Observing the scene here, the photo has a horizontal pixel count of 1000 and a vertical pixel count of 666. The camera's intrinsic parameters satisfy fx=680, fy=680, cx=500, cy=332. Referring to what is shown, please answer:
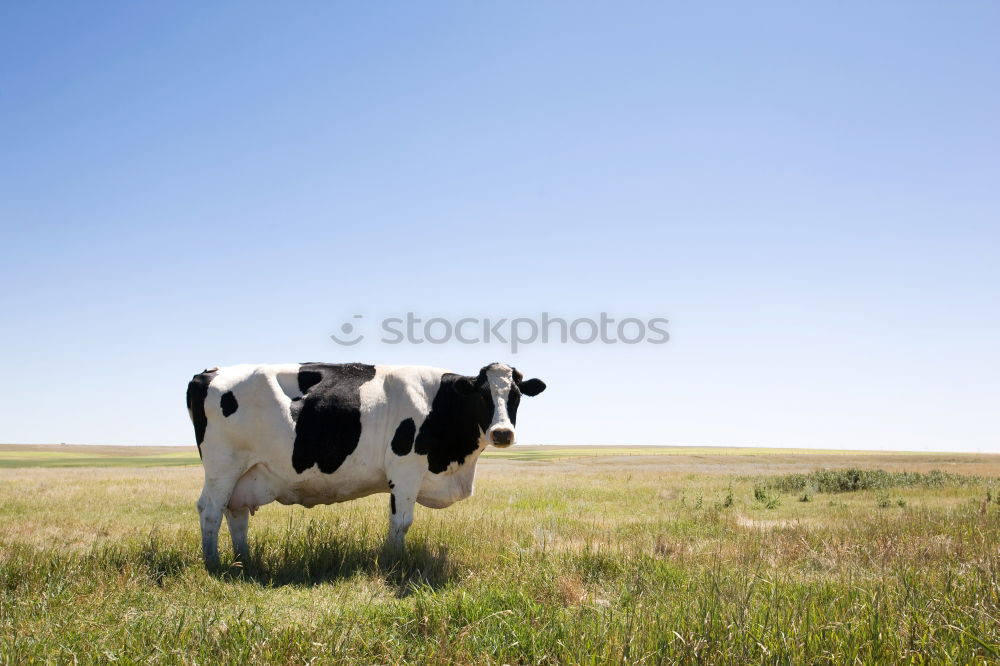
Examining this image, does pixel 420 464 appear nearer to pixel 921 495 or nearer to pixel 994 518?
pixel 994 518

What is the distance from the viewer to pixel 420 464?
31.2 ft

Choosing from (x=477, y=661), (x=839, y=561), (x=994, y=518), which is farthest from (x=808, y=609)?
(x=994, y=518)

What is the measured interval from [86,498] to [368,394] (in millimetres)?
13706

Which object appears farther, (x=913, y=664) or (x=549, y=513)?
(x=549, y=513)

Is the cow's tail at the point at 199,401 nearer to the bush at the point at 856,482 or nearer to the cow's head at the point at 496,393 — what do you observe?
the cow's head at the point at 496,393

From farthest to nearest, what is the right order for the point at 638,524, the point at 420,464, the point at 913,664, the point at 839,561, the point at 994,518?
the point at 638,524
the point at 994,518
the point at 420,464
the point at 839,561
the point at 913,664

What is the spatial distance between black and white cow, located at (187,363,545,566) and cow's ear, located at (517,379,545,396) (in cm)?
46

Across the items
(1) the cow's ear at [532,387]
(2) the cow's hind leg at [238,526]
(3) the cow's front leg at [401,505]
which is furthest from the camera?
(1) the cow's ear at [532,387]

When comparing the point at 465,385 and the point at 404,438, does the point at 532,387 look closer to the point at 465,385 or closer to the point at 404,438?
the point at 465,385

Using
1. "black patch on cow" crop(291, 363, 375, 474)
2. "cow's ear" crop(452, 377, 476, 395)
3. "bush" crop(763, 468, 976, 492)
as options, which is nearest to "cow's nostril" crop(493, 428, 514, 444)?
"cow's ear" crop(452, 377, 476, 395)

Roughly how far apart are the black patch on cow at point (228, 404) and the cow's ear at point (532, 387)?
13.2 ft

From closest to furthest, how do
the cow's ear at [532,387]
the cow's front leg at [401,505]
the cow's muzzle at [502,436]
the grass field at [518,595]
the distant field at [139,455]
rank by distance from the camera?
the grass field at [518,595] < the cow's muzzle at [502,436] < the cow's front leg at [401,505] < the cow's ear at [532,387] < the distant field at [139,455]

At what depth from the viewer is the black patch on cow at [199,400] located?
31.1 feet

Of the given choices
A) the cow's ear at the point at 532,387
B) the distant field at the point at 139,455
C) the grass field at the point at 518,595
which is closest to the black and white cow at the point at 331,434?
the cow's ear at the point at 532,387
